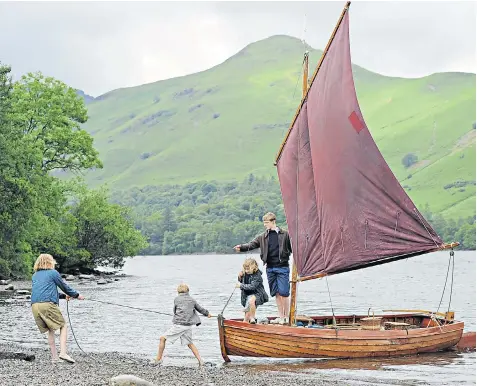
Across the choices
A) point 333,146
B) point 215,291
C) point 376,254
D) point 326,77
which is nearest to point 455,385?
point 376,254

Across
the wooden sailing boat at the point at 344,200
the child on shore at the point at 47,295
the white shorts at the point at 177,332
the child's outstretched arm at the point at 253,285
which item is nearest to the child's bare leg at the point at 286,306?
the wooden sailing boat at the point at 344,200

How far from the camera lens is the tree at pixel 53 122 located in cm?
6456

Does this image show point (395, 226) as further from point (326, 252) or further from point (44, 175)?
point (44, 175)

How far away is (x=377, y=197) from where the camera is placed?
2430 centimetres

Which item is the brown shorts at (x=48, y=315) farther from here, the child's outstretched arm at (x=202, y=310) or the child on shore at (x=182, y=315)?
the child's outstretched arm at (x=202, y=310)

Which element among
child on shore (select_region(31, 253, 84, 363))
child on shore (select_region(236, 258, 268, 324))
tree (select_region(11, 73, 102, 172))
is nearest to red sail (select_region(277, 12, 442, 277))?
child on shore (select_region(236, 258, 268, 324))

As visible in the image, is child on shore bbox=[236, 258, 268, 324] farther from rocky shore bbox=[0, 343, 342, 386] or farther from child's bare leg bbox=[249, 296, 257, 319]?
rocky shore bbox=[0, 343, 342, 386]

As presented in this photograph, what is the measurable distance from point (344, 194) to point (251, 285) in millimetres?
4352

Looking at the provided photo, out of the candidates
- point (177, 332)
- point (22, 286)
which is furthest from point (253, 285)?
point (22, 286)

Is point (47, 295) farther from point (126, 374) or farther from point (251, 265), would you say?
point (251, 265)

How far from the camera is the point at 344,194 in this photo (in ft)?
79.8

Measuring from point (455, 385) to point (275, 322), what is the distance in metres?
5.36

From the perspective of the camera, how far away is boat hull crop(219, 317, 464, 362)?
74.4 feet

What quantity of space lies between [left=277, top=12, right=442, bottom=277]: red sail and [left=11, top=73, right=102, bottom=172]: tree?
4238 centimetres
